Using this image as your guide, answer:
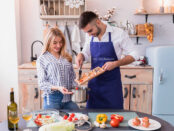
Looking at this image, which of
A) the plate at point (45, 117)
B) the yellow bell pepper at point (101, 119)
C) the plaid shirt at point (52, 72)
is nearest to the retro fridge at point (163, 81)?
the plaid shirt at point (52, 72)

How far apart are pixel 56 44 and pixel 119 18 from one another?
202 cm

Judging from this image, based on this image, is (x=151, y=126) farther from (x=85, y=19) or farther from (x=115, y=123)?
(x=85, y=19)

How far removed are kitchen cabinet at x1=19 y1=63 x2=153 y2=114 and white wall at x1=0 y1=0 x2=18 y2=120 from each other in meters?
0.34

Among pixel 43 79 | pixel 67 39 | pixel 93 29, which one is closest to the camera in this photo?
pixel 43 79

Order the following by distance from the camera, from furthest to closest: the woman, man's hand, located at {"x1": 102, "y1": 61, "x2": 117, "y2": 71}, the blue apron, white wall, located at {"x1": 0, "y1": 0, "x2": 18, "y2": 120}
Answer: white wall, located at {"x1": 0, "y1": 0, "x2": 18, "y2": 120}, the blue apron, man's hand, located at {"x1": 102, "y1": 61, "x2": 117, "y2": 71}, the woman

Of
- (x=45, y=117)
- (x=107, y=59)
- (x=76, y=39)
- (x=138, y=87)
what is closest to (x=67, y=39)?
(x=76, y=39)

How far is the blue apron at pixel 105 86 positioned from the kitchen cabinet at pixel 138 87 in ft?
3.60

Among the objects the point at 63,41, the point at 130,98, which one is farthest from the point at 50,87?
the point at 130,98

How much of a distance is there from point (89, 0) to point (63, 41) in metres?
1.87

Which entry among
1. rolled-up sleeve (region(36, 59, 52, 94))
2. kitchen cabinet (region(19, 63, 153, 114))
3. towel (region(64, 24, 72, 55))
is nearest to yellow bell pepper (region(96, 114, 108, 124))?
rolled-up sleeve (region(36, 59, 52, 94))

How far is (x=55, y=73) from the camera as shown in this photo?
Result: 200 cm

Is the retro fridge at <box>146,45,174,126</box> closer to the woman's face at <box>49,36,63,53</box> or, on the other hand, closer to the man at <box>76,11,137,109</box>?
the man at <box>76,11,137,109</box>

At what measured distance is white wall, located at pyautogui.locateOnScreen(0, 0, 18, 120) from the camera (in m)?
3.48

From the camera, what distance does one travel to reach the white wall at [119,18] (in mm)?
3777
